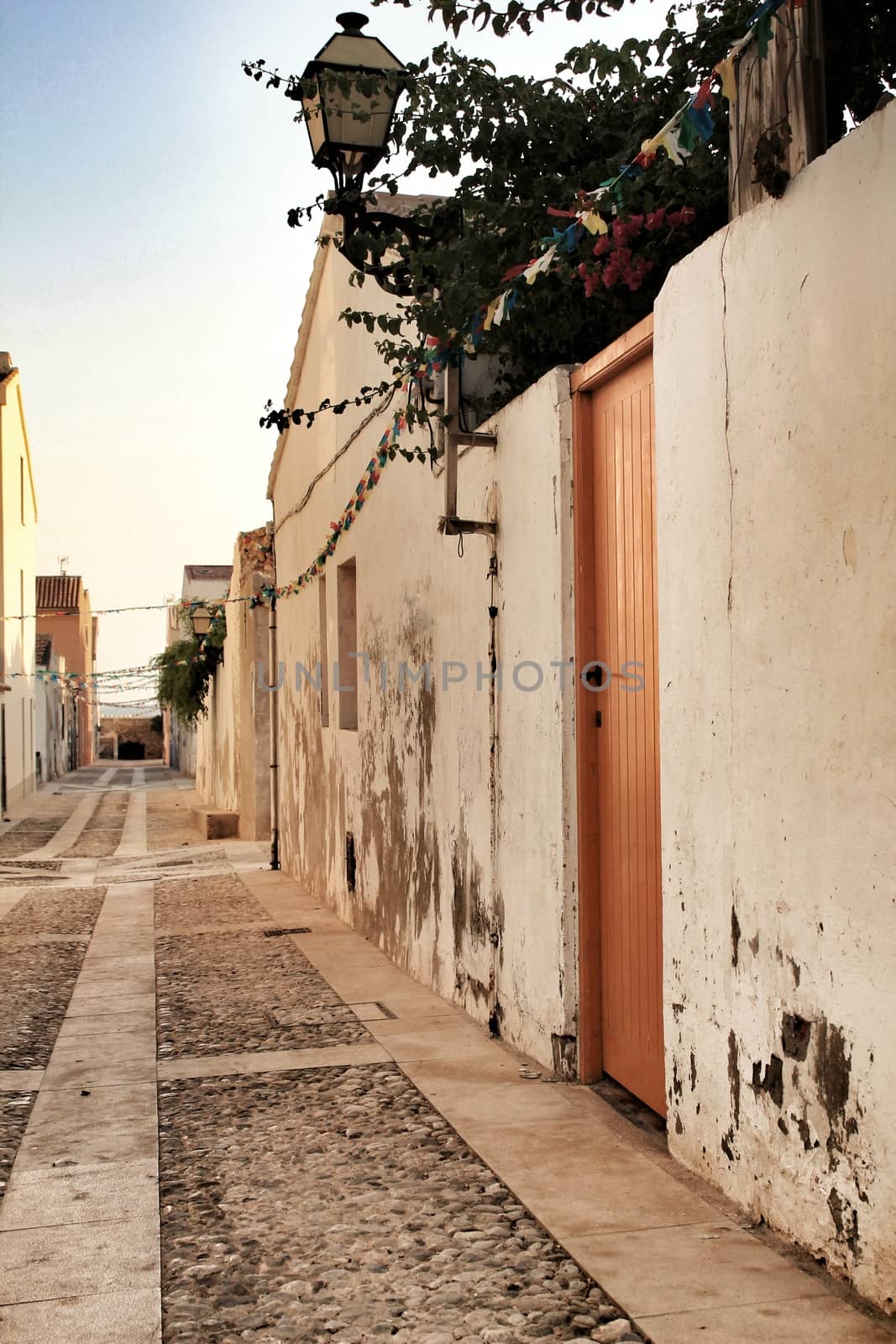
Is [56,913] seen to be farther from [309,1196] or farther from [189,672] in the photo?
[189,672]

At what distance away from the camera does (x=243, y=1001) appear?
231 inches

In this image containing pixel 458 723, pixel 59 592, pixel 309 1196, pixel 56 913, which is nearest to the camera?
pixel 309 1196

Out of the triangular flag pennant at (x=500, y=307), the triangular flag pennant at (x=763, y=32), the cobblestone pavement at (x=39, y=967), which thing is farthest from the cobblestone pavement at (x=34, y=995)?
the triangular flag pennant at (x=763, y=32)

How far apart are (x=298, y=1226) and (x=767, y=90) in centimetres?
303

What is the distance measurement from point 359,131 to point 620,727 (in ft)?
9.46

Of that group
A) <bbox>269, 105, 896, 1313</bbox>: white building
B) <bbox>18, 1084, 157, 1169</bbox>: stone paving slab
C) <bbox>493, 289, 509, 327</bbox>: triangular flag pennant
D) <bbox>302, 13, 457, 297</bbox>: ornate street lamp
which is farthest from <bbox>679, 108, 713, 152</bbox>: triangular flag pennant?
<bbox>18, 1084, 157, 1169</bbox>: stone paving slab

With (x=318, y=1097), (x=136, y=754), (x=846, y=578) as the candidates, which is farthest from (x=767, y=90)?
(x=136, y=754)

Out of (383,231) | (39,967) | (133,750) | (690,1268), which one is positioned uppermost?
(383,231)

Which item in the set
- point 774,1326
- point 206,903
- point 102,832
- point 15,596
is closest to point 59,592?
→ point 15,596

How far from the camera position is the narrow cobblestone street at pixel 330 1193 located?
8.34ft

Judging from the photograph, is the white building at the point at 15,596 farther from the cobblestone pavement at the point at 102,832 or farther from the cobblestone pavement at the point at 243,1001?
the cobblestone pavement at the point at 243,1001

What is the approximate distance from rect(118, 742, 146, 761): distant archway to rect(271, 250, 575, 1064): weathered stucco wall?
61.3 metres

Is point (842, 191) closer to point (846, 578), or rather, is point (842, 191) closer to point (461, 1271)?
point (846, 578)

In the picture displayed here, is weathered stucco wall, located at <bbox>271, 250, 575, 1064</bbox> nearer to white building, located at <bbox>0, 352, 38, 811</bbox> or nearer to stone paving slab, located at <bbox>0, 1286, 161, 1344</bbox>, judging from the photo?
stone paving slab, located at <bbox>0, 1286, 161, 1344</bbox>
